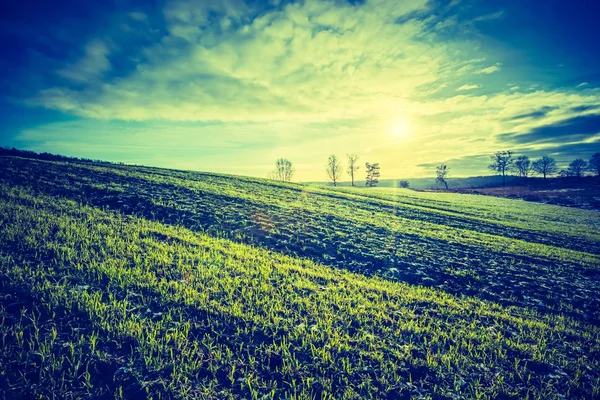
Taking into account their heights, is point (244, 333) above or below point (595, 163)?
below

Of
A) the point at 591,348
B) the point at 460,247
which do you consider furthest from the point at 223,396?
the point at 460,247

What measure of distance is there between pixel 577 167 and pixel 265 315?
656 ft

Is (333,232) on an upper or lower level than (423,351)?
upper

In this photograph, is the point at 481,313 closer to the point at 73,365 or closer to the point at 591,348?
the point at 591,348

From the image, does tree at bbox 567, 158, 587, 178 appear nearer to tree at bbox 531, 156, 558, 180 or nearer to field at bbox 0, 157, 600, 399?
tree at bbox 531, 156, 558, 180

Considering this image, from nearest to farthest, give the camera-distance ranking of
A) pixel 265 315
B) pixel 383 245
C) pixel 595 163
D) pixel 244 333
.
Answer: pixel 244 333 → pixel 265 315 → pixel 383 245 → pixel 595 163

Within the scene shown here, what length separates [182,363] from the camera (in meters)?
5.33

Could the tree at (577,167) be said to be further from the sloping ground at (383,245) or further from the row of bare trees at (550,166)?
the sloping ground at (383,245)

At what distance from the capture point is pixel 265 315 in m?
7.37

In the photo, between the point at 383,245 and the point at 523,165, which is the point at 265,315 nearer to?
the point at 383,245

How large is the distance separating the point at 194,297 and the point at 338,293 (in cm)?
472

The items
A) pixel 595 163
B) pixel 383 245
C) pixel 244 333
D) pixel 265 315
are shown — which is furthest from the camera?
pixel 595 163

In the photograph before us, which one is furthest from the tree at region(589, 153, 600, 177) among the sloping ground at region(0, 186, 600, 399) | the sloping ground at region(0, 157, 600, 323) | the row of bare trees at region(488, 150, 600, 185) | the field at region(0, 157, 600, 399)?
the sloping ground at region(0, 186, 600, 399)

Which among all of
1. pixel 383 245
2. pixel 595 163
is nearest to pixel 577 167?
pixel 595 163
